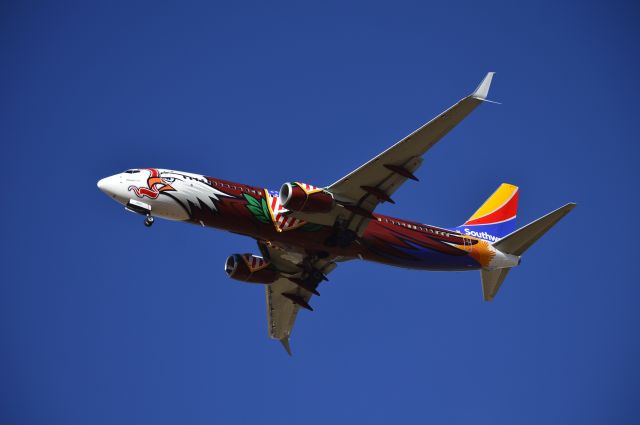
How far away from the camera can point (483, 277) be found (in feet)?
200

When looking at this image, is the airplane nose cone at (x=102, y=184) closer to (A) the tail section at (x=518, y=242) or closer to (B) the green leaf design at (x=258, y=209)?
(B) the green leaf design at (x=258, y=209)

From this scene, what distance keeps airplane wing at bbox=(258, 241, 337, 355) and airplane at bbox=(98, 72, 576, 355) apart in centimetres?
10

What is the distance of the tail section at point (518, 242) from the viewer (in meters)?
54.1

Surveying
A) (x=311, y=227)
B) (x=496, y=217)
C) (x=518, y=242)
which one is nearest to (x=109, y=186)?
(x=311, y=227)

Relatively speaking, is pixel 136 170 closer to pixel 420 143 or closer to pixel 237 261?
pixel 237 261

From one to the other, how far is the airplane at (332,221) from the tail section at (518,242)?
0.21 feet

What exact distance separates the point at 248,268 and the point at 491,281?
1668cm

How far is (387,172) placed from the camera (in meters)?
51.7

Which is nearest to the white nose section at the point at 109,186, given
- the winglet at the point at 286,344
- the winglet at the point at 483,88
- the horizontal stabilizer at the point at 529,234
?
the winglet at the point at 286,344

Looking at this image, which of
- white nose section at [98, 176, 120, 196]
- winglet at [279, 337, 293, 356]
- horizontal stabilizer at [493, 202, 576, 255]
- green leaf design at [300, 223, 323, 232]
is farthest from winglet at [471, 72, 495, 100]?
winglet at [279, 337, 293, 356]

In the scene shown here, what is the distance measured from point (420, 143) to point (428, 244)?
9.67 meters

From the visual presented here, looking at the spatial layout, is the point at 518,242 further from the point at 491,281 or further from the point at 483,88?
the point at 483,88

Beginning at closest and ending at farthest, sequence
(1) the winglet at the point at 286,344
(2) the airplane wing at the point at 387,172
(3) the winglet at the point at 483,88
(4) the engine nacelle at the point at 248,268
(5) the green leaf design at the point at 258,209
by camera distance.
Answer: (3) the winglet at the point at 483,88, (2) the airplane wing at the point at 387,172, (5) the green leaf design at the point at 258,209, (4) the engine nacelle at the point at 248,268, (1) the winglet at the point at 286,344

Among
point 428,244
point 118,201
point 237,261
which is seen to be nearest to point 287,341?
point 237,261
